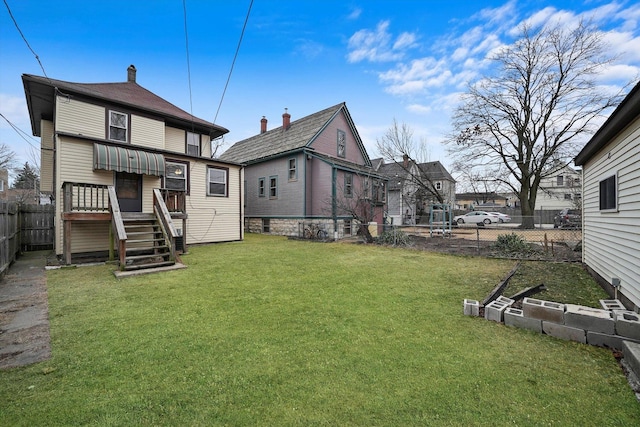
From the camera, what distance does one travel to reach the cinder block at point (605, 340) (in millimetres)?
2947

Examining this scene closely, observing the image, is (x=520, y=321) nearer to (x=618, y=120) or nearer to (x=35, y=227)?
(x=618, y=120)

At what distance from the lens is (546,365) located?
266 centimetres

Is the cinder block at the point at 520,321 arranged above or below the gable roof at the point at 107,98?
below

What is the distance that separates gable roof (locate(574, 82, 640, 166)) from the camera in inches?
142

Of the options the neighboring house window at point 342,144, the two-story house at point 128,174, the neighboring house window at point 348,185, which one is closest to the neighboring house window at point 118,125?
the two-story house at point 128,174

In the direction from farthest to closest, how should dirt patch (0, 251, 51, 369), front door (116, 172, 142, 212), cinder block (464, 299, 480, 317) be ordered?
front door (116, 172, 142, 212)
cinder block (464, 299, 480, 317)
dirt patch (0, 251, 51, 369)

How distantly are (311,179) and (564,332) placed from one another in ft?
42.7

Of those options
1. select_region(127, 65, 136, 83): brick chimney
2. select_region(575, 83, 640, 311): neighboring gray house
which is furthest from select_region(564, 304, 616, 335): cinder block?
select_region(127, 65, 136, 83): brick chimney

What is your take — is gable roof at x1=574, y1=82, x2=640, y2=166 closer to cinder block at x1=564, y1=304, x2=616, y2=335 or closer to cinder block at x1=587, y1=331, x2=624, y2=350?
cinder block at x1=564, y1=304, x2=616, y2=335

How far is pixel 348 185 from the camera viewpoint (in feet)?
52.7

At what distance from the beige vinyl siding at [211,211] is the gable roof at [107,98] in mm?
2696

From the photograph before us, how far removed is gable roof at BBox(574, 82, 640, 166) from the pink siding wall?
11.9m

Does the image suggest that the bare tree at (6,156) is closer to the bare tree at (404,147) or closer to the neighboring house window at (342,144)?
the neighboring house window at (342,144)

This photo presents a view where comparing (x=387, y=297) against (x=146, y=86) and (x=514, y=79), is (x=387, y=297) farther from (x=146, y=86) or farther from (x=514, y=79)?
(x=514, y=79)
